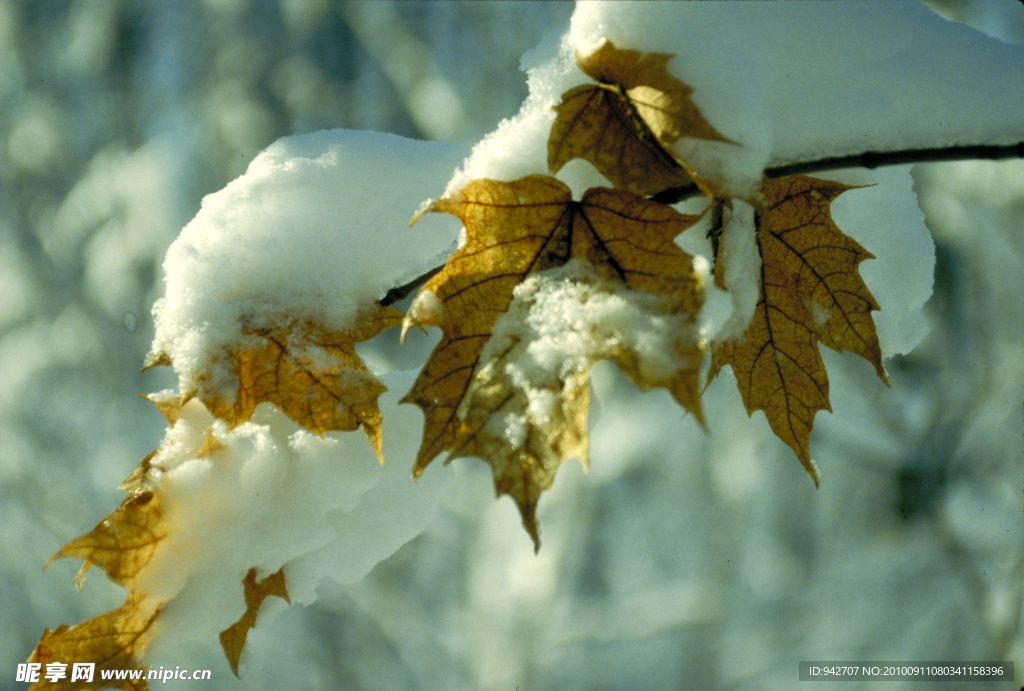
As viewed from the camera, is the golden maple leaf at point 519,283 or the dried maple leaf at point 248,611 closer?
the golden maple leaf at point 519,283

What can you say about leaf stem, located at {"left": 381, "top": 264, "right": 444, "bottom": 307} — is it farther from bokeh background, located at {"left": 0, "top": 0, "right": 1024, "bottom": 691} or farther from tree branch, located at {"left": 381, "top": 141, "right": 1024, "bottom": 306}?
bokeh background, located at {"left": 0, "top": 0, "right": 1024, "bottom": 691}

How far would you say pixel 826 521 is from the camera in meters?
0.74

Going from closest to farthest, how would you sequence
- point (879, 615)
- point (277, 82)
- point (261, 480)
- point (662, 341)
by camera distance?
point (662, 341) → point (261, 480) → point (879, 615) → point (277, 82)

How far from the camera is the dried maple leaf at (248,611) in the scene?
1.13ft

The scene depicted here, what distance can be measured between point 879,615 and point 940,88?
68 cm

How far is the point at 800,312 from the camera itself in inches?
13.3

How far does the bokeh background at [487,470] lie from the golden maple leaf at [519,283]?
53 cm

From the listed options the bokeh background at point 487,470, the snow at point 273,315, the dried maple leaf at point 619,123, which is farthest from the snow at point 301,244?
the bokeh background at point 487,470

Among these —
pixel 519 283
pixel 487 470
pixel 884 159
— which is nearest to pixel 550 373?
pixel 519 283

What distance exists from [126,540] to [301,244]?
0.19 m

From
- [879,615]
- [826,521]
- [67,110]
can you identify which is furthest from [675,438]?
[67,110]

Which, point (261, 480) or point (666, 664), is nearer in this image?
point (261, 480)

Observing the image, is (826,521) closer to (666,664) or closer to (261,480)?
(666,664)

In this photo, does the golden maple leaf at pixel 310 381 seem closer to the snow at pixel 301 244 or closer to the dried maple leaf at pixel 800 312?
the snow at pixel 301 244
